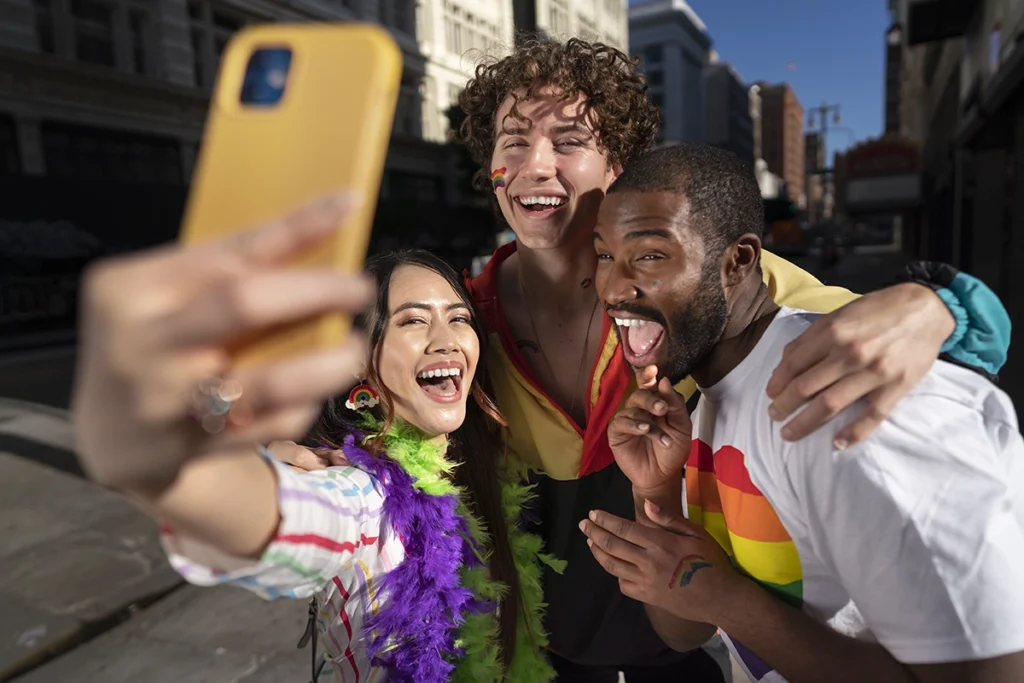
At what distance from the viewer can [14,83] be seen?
15.2 metres

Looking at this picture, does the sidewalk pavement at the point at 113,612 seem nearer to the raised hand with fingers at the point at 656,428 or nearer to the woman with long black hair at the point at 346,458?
the woman with long black hair at the point at 346,458

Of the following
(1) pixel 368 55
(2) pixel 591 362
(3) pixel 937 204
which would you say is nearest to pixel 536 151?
(2) pixel 591 362

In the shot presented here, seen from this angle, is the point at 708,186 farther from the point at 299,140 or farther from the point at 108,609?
the point at 108,609

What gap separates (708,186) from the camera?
1.42 metres

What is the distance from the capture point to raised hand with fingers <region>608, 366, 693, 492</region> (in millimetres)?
1429

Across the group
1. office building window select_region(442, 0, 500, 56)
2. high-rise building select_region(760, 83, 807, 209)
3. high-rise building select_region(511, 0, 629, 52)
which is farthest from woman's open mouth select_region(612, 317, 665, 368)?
high-rise building select_region(760, 83, 807, 209)

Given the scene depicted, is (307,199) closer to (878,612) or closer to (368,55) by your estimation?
(368,55)

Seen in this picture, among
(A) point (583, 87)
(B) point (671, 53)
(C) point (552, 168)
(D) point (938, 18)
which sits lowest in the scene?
(C) point (552, 168)

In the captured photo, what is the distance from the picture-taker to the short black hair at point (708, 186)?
55.6 inches

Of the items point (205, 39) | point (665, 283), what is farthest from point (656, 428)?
point (205, 39)

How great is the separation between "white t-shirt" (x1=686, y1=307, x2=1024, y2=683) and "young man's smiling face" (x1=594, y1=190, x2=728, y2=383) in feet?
0.47

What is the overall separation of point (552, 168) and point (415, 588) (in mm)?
1244

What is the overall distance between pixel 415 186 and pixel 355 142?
29796mm

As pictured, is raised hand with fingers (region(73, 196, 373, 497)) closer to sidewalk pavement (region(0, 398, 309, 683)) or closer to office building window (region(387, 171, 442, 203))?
sidewalk pavement (region(0, 398, 309, 683))
